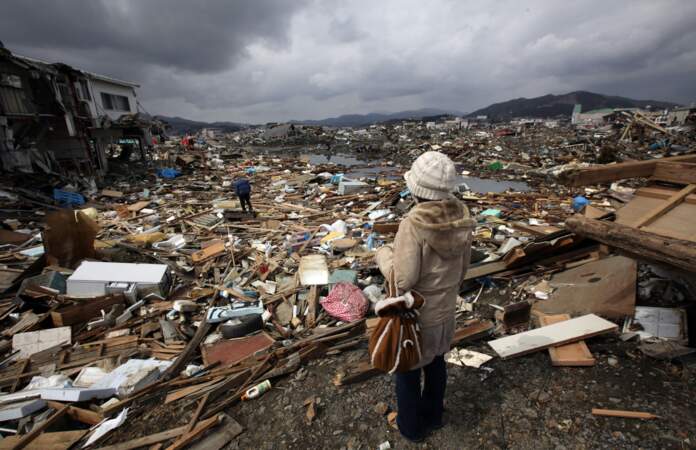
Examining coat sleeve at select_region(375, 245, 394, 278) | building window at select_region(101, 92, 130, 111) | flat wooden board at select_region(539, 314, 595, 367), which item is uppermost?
building window at select_region(101, 92, 130, 111)


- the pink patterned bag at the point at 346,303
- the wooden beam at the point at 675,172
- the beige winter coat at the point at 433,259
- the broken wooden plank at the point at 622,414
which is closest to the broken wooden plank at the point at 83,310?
the pink patterned bag at the point at 346,303

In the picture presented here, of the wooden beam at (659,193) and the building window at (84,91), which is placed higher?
the building window at (84,91)

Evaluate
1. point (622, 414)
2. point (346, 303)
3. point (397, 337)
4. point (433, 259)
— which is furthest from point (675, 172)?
point (346, 303)

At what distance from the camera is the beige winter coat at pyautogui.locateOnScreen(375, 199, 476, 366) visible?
Answer: 1677 mm

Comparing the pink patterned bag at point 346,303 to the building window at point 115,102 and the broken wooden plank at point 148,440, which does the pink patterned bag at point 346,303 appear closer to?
the broken wooden plank at point 148,440

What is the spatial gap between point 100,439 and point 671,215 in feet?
18.8

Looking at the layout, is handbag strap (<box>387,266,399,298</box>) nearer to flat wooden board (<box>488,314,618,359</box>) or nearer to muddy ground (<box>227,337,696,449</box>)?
muddy ground (<box>227,337,696,449</box>)

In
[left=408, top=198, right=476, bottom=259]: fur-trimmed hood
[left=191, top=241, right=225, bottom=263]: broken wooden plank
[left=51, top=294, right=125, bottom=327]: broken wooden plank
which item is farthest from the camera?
[left=191, top=241, right=225, bottom=263]: broken wooden plank

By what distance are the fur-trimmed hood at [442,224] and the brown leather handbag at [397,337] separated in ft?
1.06

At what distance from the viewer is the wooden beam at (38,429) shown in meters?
2.58

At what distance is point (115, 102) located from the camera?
67.3 ft

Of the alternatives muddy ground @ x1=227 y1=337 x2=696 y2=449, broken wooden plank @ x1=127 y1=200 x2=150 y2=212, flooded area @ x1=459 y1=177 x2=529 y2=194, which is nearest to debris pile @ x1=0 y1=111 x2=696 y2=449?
muddy ground @ x1=227 y1=337 x2=696 y2=449

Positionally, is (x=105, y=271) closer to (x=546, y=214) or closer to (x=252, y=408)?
(x=252, y=408)

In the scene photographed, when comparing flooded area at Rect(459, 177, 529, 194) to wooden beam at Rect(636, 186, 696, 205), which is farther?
flooded area at Rect(459, 177, 529, 194)
